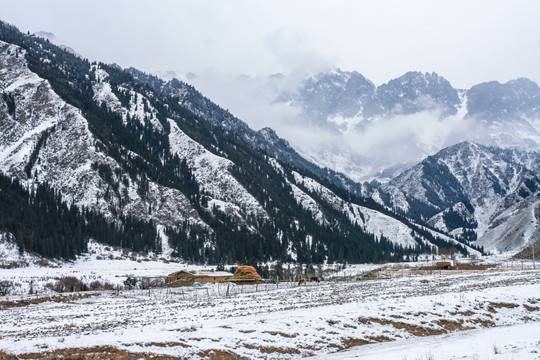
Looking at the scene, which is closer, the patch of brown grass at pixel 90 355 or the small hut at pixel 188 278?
the patch of brown grass at pixel 90 355

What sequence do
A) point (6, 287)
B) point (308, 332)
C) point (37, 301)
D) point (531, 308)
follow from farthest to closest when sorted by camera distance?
point (6, 287) → point (37, 301) → point (531, 308) → point (308, 332)

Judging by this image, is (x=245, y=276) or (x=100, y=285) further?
(x=245, y=276)

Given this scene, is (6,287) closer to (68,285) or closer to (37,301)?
(68,285)

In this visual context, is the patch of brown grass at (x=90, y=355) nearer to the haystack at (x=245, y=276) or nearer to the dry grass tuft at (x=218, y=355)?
the dry grass tuft at (x=218, y=355)

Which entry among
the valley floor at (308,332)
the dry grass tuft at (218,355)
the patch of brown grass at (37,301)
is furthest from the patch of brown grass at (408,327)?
the patch of brown grass at (37,301)

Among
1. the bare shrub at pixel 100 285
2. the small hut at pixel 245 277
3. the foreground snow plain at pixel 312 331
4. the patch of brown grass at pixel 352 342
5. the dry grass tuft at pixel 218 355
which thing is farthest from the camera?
the small hut at pixel 245 277

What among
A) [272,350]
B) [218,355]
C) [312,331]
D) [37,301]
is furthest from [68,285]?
[272,350]

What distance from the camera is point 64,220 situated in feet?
427

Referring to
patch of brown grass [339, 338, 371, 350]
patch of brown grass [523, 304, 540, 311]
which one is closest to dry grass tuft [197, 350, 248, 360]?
patch of brown grass [339, 338, 371, 350]

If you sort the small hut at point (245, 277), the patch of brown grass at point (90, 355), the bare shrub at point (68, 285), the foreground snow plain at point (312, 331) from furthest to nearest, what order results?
1. the small hut at point (245, 277)
2. the bare shrub at point (68, 285)
3. the foreground snow plain at point (312, 331)
4. the patch of brown grass at point (90, 355)

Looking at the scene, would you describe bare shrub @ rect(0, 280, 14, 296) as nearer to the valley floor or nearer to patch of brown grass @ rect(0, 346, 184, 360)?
the valley floor

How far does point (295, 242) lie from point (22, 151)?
10700 centimetres

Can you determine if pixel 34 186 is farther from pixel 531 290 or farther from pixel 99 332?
pixel 531 290

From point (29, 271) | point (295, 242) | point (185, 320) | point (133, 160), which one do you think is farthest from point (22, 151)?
point (185, 320)
